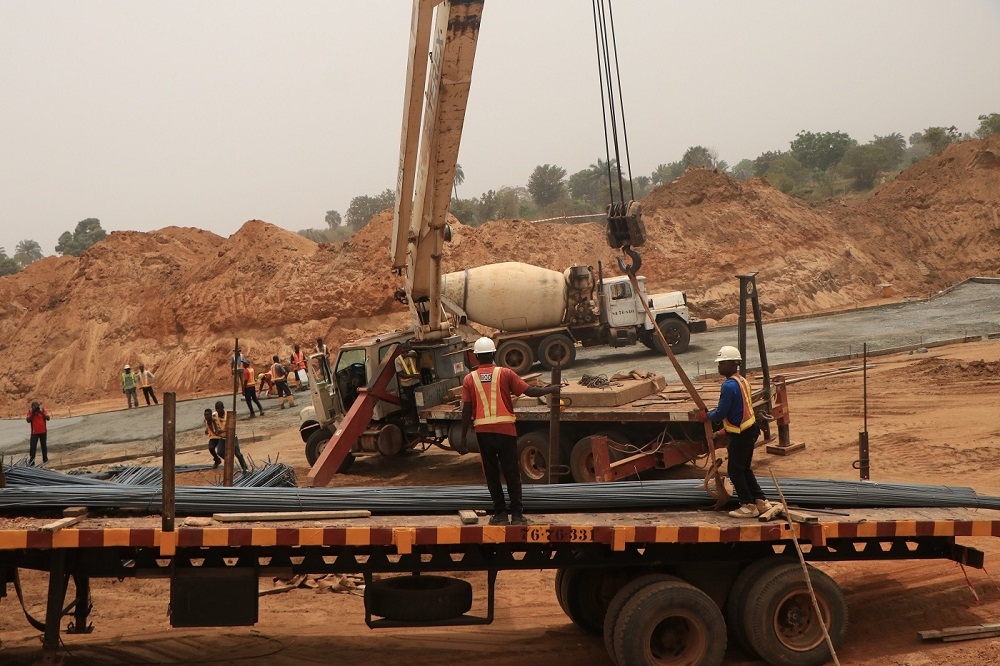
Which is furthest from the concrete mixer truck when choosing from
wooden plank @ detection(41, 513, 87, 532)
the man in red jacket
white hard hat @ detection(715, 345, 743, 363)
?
wooden plank @ detection(41, 513, 87, 532)

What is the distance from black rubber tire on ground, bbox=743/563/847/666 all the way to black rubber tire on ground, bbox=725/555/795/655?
0.14 ft

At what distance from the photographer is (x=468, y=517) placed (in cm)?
659

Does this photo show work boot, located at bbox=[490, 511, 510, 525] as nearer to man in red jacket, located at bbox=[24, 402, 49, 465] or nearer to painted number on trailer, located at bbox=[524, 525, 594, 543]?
painted number on trailer, located at bbox=[524, 525, 594, 543]

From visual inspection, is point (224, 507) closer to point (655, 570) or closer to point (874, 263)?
point (655, 570)

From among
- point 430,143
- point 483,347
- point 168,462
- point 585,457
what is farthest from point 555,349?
point 168,462

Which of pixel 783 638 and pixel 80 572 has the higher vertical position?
pixel 80 572

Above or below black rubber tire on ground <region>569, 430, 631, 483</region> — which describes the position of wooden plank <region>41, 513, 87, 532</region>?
above

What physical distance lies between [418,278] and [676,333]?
12.4 metres

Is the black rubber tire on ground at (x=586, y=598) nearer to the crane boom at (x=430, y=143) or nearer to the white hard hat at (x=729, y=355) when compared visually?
the white hard hat at (x=729, y=355)

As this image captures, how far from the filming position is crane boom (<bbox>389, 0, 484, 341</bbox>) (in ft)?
32.4

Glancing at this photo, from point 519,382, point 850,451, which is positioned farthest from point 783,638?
point 850,451

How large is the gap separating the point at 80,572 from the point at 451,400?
25.7 feet

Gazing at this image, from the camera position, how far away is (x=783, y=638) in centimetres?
666

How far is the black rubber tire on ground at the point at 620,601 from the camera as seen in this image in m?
6.42
